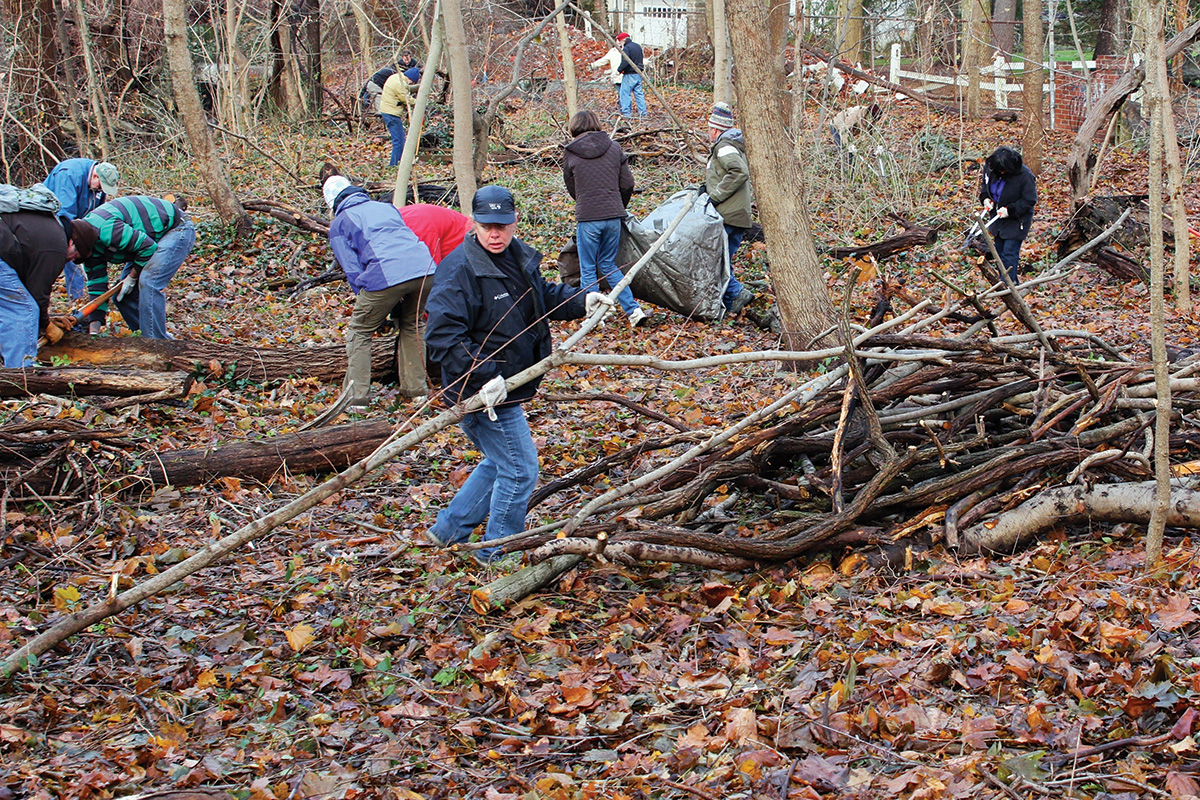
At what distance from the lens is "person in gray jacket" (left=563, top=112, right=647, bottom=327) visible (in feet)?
29.2

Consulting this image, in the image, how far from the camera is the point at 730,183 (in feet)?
30.0

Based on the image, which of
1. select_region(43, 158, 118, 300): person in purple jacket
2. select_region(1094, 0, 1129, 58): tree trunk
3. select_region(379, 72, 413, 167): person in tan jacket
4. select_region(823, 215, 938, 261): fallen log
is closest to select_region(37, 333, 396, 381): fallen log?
select_region(43, 158, 118, 300): person in purple jacket

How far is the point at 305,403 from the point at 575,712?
14.6 feet

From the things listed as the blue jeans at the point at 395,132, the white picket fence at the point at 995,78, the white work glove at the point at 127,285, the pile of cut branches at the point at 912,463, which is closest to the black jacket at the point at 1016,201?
the pile of cut branches at the point at 912,463

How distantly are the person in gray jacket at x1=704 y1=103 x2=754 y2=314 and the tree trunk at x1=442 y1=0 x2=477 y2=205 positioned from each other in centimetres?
246

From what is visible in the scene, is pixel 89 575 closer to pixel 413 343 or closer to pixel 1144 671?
pixel 413 343

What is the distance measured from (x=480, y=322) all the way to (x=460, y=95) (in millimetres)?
5641

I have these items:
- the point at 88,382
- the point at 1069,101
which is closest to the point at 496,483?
the point at 88,382

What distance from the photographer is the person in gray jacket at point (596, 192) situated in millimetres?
8898

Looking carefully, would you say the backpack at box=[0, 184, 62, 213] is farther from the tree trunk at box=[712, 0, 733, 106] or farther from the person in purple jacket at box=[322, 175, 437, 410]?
the tree trunk at box=[712, 0, 733, 106]

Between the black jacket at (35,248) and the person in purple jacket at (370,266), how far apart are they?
6.43ft

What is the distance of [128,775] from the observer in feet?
10.1

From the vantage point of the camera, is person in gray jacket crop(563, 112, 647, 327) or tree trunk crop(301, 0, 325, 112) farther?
tree trunk crop(301, 0, 325, 112)

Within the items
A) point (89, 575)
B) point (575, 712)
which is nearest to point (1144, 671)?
point (575, 712)
